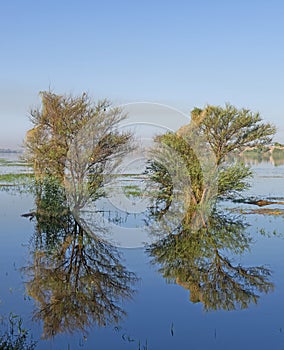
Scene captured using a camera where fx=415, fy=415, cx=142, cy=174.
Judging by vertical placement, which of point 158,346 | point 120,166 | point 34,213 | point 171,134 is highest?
point 171,134

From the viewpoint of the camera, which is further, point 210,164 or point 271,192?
point 271,192

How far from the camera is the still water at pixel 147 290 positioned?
6.98m

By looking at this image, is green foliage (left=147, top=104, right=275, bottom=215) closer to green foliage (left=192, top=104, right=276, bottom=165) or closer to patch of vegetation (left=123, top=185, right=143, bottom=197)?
green foliage (left=192, top=104, right=276, bottom=165)

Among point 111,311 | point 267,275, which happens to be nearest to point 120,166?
point 267,275

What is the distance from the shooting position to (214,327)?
7.27 meters

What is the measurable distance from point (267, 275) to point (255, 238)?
4162 millimetres

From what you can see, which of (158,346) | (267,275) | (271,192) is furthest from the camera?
(271,192)

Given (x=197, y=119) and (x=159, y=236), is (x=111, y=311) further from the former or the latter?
(x=197, y=119)

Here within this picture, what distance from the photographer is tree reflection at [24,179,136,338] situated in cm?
760

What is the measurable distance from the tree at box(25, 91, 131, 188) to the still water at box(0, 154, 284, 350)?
3901mm

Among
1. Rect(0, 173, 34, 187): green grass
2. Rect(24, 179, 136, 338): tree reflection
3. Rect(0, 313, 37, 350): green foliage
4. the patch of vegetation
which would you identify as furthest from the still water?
Rect(0, 173, 34, 187): green grass

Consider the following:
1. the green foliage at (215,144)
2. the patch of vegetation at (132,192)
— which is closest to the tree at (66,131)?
the green foliage at (215,144)

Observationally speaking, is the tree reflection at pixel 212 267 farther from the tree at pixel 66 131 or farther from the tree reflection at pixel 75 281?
the tree at pixel 66 131

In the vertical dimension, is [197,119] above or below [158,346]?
above
